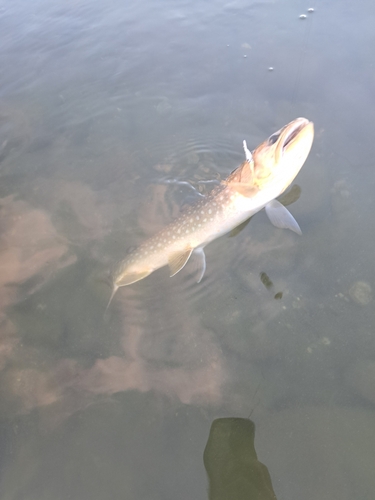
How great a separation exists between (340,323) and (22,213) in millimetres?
3761

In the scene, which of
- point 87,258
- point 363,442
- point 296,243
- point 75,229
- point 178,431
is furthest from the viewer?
point 75,229

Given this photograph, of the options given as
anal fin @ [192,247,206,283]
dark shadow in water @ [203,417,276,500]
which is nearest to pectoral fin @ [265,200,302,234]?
anal fin @ [192,247,206,283]

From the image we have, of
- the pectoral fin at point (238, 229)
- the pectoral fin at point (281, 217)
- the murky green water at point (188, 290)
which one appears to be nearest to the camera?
the murky green water at point (188, 290)

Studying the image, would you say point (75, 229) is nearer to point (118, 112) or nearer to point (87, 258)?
point (87, 258)

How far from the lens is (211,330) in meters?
3.06

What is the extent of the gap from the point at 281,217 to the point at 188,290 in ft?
3.89

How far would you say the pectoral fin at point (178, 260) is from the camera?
10.8 feet

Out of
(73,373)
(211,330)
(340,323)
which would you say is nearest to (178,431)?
(211,330)

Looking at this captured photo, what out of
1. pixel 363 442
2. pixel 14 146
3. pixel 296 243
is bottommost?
pixel 363 442

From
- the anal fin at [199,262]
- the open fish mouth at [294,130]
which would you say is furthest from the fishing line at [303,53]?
the anal fin at [199,262]

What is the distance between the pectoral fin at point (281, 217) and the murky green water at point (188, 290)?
0.54ft

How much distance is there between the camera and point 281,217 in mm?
3404

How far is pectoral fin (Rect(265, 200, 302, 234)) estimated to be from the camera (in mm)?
3361

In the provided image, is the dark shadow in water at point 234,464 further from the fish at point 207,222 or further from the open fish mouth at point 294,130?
the open fish mouth at point 294,130
